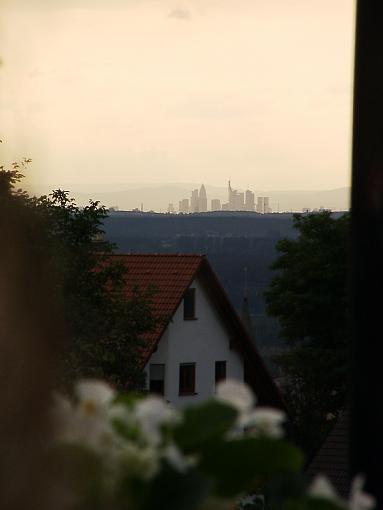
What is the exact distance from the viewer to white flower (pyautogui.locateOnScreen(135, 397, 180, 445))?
237 cm

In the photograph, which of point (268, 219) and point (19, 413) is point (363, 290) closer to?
point (19, 413)

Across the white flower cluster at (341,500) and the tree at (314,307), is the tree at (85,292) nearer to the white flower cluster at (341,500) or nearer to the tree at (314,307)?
the tree at (314,307)

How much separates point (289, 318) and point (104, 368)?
2643cm

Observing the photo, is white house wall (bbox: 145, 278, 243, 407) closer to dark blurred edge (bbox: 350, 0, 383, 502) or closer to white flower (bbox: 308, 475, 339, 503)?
dark blurred edge (bbox: 350, 0, 383, 502)

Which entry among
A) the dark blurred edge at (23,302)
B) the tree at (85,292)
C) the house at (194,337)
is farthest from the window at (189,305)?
the dark blurred edge at (23,302)

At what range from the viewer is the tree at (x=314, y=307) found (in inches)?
2116

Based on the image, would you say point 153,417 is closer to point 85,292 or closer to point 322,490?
point 322,490

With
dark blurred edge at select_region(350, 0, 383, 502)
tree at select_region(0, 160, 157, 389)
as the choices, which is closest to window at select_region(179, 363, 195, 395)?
tree at select_region(0, 160, 157, 389)

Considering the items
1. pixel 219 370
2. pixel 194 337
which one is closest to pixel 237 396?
pixel 194 337

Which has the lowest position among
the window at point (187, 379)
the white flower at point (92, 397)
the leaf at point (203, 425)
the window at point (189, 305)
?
the window at point (187, 379)

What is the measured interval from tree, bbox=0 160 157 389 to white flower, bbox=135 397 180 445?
23.5 metres

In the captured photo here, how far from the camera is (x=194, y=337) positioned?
165ft

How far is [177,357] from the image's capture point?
49250 millimetres

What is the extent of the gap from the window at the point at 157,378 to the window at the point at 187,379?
1.19 meters
